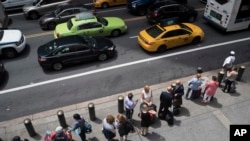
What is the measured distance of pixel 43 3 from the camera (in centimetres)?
1988

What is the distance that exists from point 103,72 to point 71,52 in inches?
78.0

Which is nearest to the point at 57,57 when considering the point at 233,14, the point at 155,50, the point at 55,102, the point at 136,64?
the point at 55,102

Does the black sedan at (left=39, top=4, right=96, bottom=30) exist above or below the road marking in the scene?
above

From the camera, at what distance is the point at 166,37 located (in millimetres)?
15297

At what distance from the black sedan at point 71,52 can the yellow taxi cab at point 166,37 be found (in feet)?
6.71

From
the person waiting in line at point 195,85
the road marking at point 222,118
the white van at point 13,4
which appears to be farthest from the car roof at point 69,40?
the white van at point 13,4

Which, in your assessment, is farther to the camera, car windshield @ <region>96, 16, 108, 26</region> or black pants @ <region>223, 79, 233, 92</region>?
car windshield @ <region>96, 16, 108, 26</region>

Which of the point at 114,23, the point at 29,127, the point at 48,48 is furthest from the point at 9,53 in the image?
the point at 29,127

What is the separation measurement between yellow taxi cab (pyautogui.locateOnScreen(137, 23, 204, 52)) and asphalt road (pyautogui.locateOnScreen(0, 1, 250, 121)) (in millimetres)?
419

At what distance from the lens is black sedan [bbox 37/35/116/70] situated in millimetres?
13766

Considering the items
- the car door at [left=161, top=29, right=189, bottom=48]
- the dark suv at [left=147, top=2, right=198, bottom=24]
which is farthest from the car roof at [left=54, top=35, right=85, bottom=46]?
the dark suv at [left=147, top=2, right=198, bottom=24]

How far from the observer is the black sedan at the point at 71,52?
1377 cm

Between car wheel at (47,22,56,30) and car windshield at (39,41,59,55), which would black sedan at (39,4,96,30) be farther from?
Result: car windshield at (39,41,59,55)

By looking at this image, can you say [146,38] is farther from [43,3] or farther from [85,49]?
[43,3]
